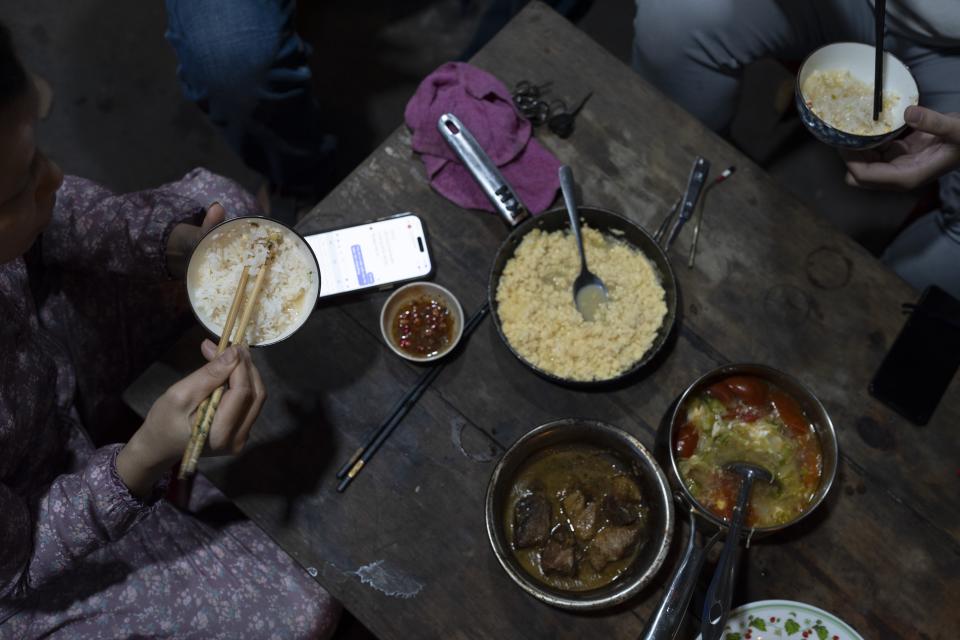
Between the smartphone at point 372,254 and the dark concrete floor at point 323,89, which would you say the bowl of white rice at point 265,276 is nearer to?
the smartphone at point 372,254

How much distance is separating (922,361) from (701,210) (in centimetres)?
61

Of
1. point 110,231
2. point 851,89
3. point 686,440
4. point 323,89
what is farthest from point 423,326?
point 323,89

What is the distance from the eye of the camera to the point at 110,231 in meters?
1.67

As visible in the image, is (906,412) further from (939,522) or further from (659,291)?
(659,291)

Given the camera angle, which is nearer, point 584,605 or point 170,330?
point 584,605

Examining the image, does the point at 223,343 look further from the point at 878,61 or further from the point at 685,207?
the point at 878,61

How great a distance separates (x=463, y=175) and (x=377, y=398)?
1.85ft

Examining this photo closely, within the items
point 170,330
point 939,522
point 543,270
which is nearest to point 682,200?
point 543,270

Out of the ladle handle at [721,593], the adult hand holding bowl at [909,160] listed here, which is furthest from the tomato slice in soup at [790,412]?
the adult hand holding bowl at [909,160]

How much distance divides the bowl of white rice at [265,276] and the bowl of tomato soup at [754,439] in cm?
81

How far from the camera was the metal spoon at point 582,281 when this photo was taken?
168cm

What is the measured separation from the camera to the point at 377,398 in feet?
5.43

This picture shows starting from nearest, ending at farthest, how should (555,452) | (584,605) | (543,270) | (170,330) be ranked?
(584,605) < (555,452) < (543,270) < (170,330)

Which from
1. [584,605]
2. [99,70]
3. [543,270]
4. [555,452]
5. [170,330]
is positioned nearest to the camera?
[584,605]
